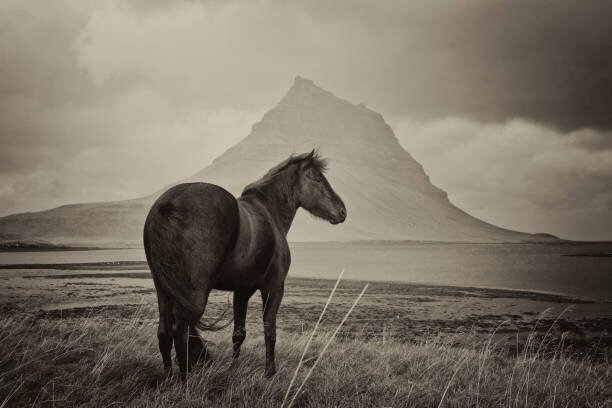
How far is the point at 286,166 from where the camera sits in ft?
21.1

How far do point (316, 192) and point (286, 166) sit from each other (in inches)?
25.4

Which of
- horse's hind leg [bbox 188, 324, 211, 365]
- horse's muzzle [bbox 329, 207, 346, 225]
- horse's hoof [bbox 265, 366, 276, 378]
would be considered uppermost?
horse's muzzle [bbox 329, 207, 346, 225]

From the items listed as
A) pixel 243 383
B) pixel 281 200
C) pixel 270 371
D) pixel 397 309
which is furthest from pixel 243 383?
pixel 397 309

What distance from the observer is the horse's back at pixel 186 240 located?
427 cm

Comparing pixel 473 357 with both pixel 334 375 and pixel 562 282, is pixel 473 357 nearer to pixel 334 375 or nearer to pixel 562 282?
pixel 334 375

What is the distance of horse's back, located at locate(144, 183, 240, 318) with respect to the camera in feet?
14.0

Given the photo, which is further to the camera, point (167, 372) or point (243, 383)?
point (167, 372)

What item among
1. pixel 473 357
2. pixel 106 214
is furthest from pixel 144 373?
pixel 106 214

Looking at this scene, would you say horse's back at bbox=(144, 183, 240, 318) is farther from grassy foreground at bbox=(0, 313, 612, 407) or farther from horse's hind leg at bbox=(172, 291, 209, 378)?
grassy foreground at bbox=(0, 313, 612, 407)

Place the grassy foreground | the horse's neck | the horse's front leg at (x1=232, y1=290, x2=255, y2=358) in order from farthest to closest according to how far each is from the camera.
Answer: the horse's neck, the horse's front leg at (x1=232, y1=290, x2=255, y2=358), the grassy foreground

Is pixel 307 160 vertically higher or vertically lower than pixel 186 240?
higher

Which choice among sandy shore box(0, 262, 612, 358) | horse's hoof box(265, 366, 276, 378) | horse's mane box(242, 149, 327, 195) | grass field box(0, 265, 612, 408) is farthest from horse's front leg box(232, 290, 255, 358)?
sandy shore box(0, 262, 612, 358)

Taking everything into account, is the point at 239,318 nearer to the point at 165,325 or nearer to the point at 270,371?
the point at 270,371

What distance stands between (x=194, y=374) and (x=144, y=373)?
0.74 meters
